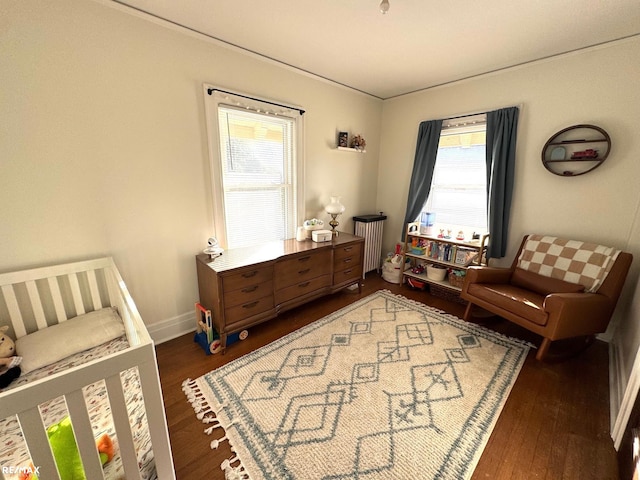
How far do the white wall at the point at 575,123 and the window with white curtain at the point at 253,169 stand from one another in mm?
1909

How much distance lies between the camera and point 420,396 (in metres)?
1.68

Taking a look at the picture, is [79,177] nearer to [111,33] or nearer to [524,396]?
[111,33]

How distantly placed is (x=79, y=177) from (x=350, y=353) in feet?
7.40

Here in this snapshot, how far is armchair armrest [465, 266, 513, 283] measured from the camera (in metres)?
2.38

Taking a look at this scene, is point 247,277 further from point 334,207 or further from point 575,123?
point 575,123

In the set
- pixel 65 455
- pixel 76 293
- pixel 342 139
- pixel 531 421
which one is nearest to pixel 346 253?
pixel 342 139

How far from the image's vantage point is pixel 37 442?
74 centimetres

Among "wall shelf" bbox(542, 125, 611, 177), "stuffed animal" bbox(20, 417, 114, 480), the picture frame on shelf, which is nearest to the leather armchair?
"wall shelf" bbox(542, 125, 611, 177)

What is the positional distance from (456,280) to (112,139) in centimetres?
332

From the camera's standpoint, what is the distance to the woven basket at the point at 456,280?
2.85 m

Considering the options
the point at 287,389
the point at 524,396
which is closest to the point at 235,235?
the point at 287,389

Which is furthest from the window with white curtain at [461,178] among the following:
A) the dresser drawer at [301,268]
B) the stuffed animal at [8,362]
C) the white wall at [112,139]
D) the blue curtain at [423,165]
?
the stuffed animal at [8,362]

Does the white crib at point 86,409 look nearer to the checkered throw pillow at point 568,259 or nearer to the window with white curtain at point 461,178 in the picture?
the checkered throw pillow at point 568,259

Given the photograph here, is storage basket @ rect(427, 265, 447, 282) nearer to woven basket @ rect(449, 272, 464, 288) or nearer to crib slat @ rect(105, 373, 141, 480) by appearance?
woven basket @ rect(449, 272, 464, 288)
